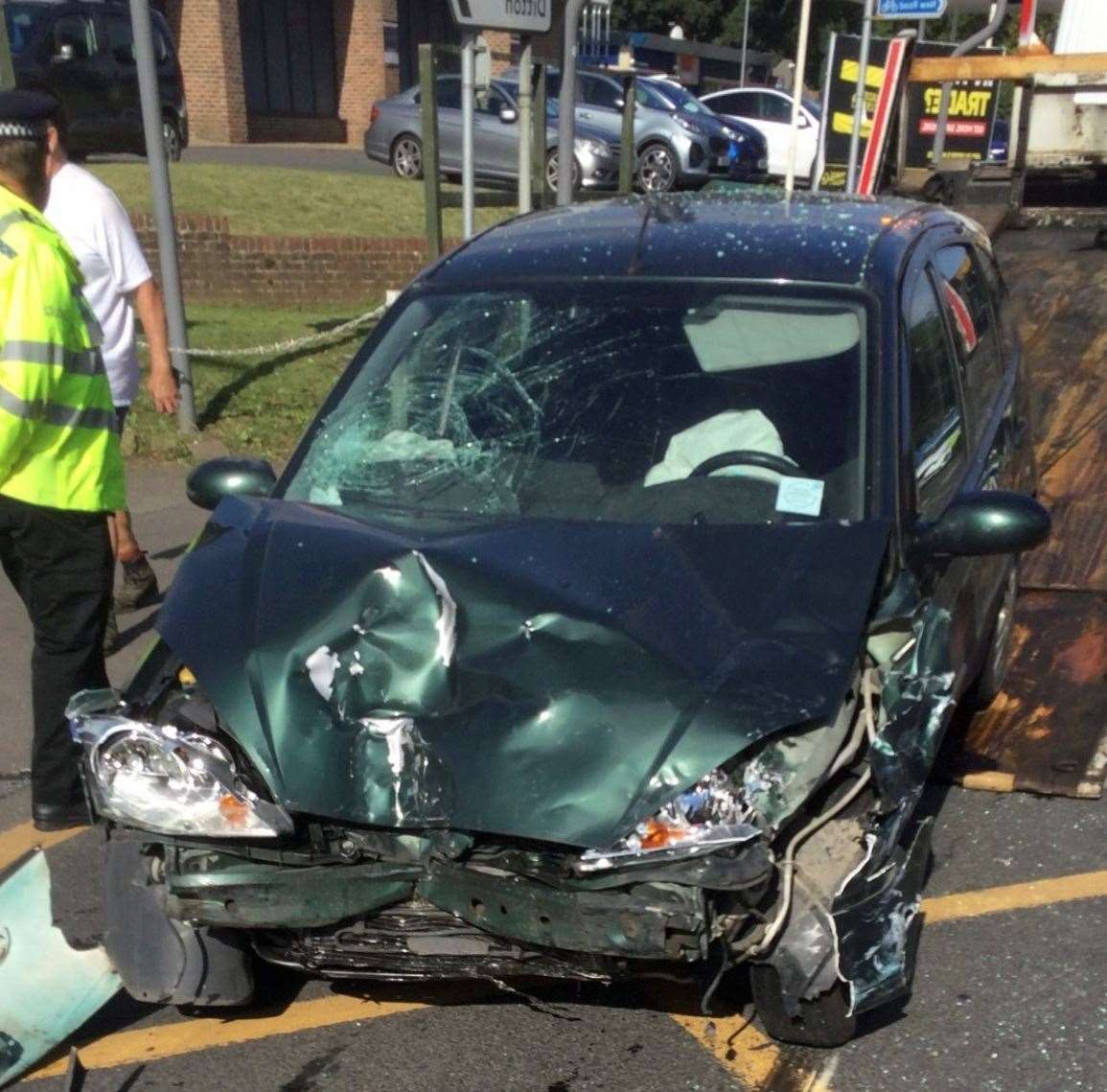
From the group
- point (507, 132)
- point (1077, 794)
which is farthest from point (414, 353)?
point (507, 132)

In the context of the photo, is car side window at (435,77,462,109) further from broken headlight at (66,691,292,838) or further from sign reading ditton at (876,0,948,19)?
broken headlight at (66,691,292,838)

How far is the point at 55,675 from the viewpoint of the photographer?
4.24 meters

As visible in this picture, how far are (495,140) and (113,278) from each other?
1513cm

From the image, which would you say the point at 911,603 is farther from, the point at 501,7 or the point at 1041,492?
the point at 501,7

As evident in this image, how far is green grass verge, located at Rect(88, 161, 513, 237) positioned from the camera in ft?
45.1

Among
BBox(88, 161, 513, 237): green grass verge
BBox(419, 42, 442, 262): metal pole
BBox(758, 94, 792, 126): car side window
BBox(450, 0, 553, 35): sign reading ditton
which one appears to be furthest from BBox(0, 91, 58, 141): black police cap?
BBox(758, 94, 792, 126): car side window

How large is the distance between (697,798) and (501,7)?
6312mm

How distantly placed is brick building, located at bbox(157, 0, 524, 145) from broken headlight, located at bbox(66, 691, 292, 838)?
28.5 metres

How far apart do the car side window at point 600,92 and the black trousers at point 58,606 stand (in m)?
18.7

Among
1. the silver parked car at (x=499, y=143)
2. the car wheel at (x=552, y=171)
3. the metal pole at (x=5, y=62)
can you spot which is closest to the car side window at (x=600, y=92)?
the silver parked car at (x=499, y=143)

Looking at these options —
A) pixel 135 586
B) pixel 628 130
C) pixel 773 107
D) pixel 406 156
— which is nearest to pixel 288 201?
pixel 628 130

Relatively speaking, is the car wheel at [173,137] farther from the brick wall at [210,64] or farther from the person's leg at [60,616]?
the person's leg at [60,616]

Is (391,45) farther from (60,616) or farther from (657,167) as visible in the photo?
(60,616)

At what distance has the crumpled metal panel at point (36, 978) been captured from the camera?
326 cm
